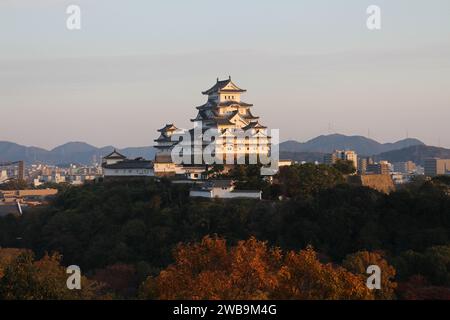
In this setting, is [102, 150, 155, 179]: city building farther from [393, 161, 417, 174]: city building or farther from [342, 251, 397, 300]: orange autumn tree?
[393, 161, 417, 174]: city building

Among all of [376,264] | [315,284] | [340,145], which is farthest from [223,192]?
[340,145]

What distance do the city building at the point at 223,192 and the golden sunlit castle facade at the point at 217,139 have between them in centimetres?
251

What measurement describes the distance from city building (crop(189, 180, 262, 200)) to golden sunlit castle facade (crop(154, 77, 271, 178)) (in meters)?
2.51

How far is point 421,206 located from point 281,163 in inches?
303

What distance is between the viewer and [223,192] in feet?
95.2

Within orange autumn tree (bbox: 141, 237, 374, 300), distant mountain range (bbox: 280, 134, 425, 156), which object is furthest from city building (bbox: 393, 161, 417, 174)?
orange autumn tree (bbox: 141, 237, 374, 300)

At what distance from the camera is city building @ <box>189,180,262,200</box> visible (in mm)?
28688

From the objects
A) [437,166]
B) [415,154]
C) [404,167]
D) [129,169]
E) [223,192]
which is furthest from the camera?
[415,154]

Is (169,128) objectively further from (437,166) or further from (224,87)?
(437,166)

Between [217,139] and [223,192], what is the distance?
3.79 metres

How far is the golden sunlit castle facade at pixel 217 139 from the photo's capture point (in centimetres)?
3222

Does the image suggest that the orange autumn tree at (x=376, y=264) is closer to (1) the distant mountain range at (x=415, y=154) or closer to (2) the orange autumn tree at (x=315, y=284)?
(2) the orange autumn tree at (x=315, y=284)

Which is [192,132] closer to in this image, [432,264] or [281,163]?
[281,163]
